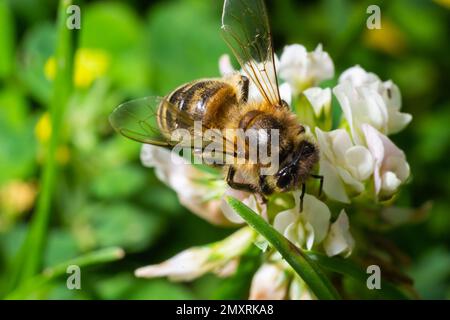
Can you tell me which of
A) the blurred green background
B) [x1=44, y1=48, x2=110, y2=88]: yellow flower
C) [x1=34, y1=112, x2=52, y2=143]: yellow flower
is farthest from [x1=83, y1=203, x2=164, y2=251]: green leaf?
[x1=44, y1=48, x2=110, y2=88]: yellow flower

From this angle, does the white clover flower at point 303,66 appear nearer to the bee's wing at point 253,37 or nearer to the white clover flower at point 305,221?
the bee's wing at point 253,37

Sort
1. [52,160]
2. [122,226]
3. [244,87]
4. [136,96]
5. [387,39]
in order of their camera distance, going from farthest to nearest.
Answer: [387,39]
[136,96]
[122,226]
[52,160]
[244,87]

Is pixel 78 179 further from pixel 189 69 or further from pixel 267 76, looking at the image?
pixel 267 76

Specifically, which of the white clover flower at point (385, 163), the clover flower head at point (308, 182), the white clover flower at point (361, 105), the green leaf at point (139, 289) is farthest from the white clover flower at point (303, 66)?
the green leaf at point (139, 289)

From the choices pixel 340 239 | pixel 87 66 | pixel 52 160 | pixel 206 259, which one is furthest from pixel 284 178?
pixel 87 66

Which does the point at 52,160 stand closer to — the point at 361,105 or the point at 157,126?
the point at 157,126
